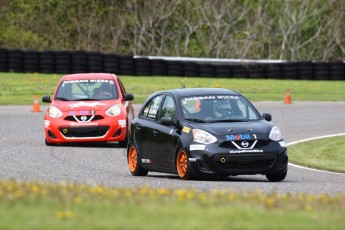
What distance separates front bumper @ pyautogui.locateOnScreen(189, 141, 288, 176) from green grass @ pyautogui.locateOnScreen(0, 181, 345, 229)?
4.69 meters

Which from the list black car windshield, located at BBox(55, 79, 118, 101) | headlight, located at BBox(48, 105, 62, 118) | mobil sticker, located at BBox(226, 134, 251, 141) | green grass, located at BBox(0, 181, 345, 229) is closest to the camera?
green grass, located at BBox(0, 181, 345, 229)

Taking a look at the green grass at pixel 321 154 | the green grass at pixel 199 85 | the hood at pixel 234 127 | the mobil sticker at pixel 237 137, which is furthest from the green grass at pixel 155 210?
the green grass at pixel 199 85

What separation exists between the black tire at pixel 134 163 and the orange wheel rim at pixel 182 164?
4.12ft

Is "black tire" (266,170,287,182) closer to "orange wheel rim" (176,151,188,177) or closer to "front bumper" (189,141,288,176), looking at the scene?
"front bumper" (189,141,288,176)

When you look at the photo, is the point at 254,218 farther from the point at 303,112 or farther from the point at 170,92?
the point at 303,112

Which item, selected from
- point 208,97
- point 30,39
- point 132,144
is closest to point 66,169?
point 132,144

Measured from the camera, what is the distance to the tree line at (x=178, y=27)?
56844mm

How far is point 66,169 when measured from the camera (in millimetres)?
17062

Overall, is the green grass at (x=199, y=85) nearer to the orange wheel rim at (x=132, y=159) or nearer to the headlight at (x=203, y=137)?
the orange wheel rim at (x=132, y=159)

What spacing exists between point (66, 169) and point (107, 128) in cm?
478

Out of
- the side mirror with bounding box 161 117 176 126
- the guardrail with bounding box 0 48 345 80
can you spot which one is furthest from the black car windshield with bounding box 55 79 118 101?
the guardrail with bounding box 0 48 345 80

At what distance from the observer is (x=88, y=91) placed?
23.2 m

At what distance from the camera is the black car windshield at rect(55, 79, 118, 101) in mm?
22734

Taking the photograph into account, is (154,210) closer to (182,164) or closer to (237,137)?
(237,137)
